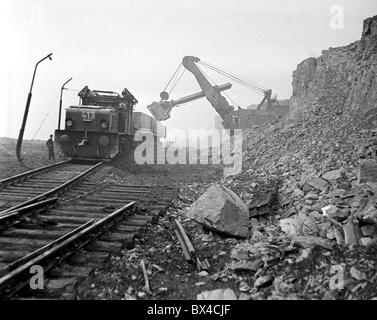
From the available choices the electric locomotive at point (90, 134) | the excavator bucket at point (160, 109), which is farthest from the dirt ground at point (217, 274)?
the excavator bucket at point (160, 109)

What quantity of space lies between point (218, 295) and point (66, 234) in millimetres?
2543

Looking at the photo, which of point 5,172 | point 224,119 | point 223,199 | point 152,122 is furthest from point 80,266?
point 224,119

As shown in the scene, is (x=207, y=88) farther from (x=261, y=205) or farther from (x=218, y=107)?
(x=261, y=205)

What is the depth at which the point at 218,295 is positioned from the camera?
3.56 meters

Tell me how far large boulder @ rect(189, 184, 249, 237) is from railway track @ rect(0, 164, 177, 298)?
3.65 ft

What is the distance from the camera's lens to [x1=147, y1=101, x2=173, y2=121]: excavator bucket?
1057 inches

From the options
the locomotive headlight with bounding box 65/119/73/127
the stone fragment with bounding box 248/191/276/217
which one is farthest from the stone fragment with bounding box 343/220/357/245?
the locomotive headlight with bounding box 65/119/73/127

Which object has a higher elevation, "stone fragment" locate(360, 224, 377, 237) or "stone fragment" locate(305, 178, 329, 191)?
"stone fragment" locate(305, 178, 329, 191)

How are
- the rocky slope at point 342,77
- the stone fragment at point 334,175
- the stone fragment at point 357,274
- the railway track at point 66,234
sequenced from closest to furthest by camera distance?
the stone fragment at point 357,274
the railway track at point 66,234
the stone fragment at point 334,175
the rocky slope at point 342,77

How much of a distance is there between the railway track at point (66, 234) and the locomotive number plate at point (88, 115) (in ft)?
18.6

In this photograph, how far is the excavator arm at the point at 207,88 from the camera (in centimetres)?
2556

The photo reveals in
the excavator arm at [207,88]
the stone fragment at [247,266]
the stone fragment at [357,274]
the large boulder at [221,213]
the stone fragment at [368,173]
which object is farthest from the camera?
the excavator arm at [207,88]

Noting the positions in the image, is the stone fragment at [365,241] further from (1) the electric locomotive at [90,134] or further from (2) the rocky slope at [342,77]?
(1) the electric locomotive at [90,134]

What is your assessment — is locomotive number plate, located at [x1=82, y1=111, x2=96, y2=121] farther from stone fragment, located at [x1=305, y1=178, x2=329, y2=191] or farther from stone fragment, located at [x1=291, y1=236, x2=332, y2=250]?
stone fragment, located at [x1=291, y1=236, x2=332, y2=250]
